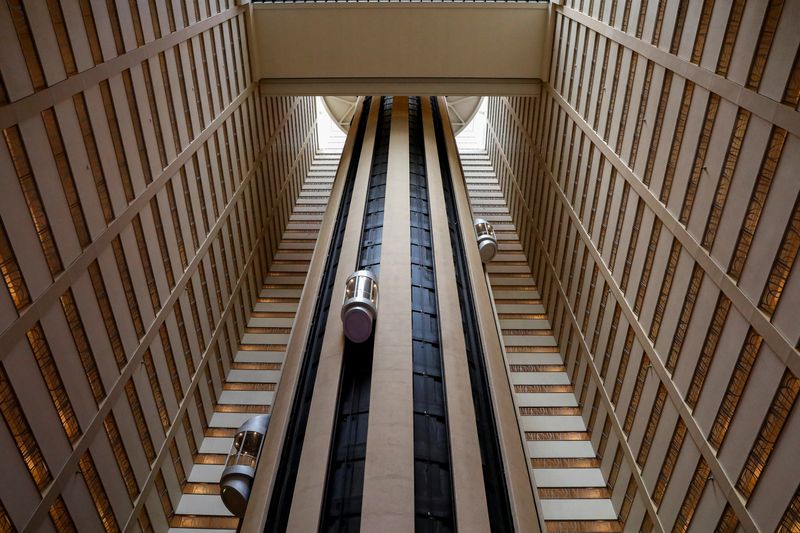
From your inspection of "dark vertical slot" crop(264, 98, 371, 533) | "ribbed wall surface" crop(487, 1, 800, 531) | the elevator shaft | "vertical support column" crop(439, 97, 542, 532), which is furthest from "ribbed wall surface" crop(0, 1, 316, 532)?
"ribbed wall surface" crop(487, 1, 800, 531)

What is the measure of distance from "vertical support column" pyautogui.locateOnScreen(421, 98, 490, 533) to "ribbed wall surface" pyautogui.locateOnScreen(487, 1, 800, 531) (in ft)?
13.6

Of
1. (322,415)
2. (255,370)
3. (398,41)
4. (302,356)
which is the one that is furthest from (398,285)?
(398,41)

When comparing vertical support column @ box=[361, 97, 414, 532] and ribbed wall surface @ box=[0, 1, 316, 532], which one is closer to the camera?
vertical support column @ box=[361, 97, 414, 532]

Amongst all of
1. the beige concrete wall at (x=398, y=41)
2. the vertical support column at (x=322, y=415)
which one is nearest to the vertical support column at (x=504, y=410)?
the vertical support column at (x=322, y=415)

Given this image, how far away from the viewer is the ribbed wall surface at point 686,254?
8.55 metres

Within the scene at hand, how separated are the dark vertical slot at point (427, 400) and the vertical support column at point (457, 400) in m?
0.18

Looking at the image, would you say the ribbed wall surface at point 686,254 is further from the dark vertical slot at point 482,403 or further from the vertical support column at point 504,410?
the dark vertical slot at point 482,403

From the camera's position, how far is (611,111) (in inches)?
593

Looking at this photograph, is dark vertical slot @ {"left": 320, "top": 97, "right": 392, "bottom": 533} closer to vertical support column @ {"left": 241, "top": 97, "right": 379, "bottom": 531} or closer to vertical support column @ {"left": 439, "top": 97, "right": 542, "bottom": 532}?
vertical support column @ {"left": 241, "top": 97, "right": 379, "bottom": 531}

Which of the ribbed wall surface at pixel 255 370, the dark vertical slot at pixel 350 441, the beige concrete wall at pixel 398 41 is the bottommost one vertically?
the dark vertical slot at pixel 350 441

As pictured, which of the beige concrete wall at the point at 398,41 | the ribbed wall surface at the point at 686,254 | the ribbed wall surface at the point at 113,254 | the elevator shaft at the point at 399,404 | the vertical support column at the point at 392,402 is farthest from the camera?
the beige concrete wall at the point at 398,41

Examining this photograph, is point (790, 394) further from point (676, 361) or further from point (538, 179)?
point (538, 179)

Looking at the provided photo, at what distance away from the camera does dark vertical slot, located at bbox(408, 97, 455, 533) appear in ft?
27.5

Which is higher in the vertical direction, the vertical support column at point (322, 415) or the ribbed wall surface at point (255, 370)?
the ribbed wall surface at point (255, 370)
